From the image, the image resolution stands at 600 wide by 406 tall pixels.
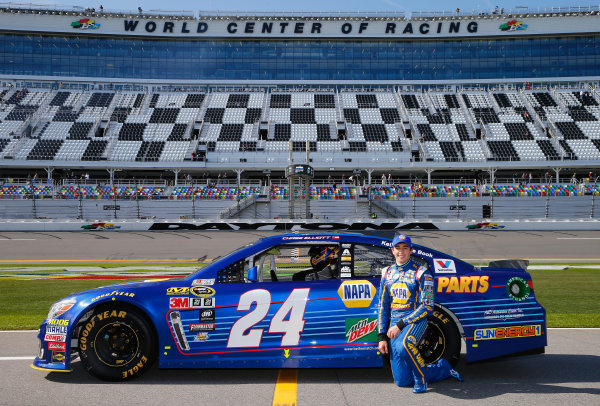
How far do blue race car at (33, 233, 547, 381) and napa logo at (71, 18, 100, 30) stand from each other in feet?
185

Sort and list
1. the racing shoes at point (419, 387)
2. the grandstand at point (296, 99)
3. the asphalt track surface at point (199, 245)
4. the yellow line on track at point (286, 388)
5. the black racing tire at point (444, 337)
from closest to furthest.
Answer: the yellow line on track at point (286, 388), the racing shoes at point (419, 387), the black racing tire at point (444, 337), the asphalt track surface at point (199, 245), the grandstand at point (296, 99)

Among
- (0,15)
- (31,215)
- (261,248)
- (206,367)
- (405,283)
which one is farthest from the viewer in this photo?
(0,15)

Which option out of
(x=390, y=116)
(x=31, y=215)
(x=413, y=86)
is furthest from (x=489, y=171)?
(x=31, y=215)

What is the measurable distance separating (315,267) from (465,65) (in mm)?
54361

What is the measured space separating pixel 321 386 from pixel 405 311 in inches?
41.1

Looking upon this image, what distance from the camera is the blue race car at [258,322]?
415 cm

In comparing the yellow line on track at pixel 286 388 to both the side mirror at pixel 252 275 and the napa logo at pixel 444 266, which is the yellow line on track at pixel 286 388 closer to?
the side mirror at pixel 252 275

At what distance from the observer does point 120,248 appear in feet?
60.3

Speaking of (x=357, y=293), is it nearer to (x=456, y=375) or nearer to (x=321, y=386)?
(x=321, y=386)

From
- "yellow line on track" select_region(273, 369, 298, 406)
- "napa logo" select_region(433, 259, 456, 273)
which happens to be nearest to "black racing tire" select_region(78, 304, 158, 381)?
"yellow line on track" select_region(273, 369, 298, 406)

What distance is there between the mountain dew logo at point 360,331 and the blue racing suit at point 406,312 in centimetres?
32

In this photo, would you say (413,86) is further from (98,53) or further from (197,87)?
(98,53)

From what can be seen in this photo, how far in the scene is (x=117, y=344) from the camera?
421 cm

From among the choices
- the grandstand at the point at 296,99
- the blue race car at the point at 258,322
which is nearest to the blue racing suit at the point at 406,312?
the blue race car at the point at 258,322
